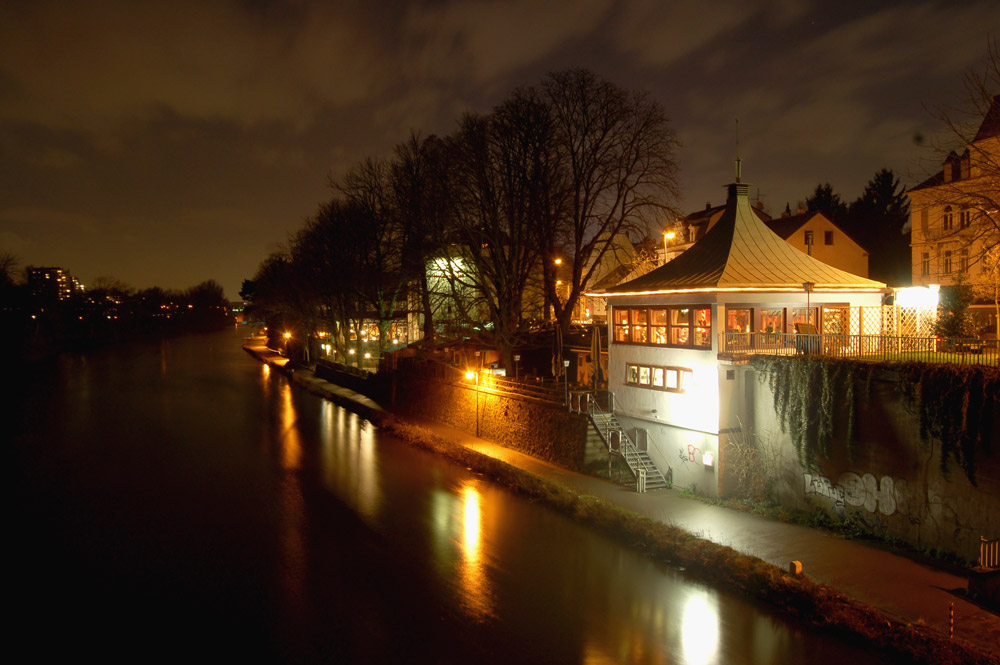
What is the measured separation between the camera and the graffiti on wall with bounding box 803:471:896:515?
13109 mm

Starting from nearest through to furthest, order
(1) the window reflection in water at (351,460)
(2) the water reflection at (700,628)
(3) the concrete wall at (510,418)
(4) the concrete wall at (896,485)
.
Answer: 1. (2) the water reflection at (700,628)
2. (4) the concrete wall at (896,485)
3. (1) the window reflection in water at (351,460)
4. (3) the concrete wall at (510,418)

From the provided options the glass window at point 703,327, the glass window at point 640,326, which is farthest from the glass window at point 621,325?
the glass window at point 703,327

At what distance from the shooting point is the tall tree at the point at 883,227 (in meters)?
44.5

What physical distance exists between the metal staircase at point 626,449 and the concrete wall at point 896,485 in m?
3.58

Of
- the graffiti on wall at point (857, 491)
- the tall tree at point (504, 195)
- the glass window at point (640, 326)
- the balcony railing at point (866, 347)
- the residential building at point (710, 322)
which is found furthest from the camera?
the tall tree at point (504, 195)

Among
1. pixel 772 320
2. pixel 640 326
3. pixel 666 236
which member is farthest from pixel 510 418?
pixel 666 236

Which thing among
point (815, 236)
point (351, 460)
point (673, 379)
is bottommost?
point (351, 460)

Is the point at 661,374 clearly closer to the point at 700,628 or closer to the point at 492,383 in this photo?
the point at 492,383

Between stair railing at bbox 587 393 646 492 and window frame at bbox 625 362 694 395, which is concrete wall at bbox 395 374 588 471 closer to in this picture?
stair railing at bbox 587 393 646 492

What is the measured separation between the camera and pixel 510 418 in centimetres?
2373

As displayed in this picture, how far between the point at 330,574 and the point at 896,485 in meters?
11.4

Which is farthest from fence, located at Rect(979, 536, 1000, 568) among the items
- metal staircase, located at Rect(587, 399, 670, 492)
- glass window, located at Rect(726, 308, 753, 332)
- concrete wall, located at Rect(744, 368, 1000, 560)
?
metal staircase, located at Rect(587, 399, 670, 492)

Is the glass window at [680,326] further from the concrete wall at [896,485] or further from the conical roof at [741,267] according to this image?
the concrete wall at [896,485]

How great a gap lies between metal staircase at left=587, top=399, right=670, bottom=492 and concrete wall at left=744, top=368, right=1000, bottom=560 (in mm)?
3581
